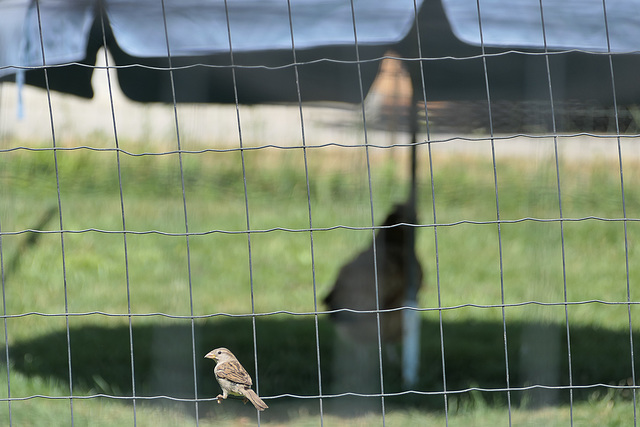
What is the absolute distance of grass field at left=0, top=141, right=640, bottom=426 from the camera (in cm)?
312

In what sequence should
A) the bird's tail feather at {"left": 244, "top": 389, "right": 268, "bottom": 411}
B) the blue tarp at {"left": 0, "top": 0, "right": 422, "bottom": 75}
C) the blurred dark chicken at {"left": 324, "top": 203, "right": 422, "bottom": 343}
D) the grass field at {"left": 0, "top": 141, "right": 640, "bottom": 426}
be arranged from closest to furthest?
the bird's tail feather at {"left": 244, "top": 389, "right": 268, "bottom": 411} < the blue tarp at {"left": 0, "top": 0, "right": 422, "bottom": 75} < the grass field at {"left": 0, "top": 141, "right": 640, "bottom": 426} < the blurred dark chicken at {"left": 324, "top": 203, "right": 422, "bottom": 343}

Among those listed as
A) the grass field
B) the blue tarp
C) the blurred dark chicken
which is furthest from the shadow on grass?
the blue tarp

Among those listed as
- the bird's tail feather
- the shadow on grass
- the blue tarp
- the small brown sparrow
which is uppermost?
the blue tarp

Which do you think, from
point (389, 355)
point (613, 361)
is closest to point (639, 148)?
point (613, 361)

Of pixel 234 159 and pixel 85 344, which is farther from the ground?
pixel 234 159

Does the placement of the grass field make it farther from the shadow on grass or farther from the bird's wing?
the bird's wing

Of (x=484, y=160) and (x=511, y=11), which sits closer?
(x=511, y=11)

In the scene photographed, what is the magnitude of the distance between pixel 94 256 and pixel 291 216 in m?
1.61

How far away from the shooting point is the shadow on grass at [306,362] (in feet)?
10.3

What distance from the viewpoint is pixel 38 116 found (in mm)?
5910

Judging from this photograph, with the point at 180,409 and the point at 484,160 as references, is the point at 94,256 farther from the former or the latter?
the point at 484,160

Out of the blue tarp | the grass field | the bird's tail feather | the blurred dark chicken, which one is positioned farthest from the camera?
the blurred dark chicken

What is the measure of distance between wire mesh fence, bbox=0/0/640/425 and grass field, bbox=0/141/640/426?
19 mm

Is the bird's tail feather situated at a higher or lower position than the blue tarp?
lower
